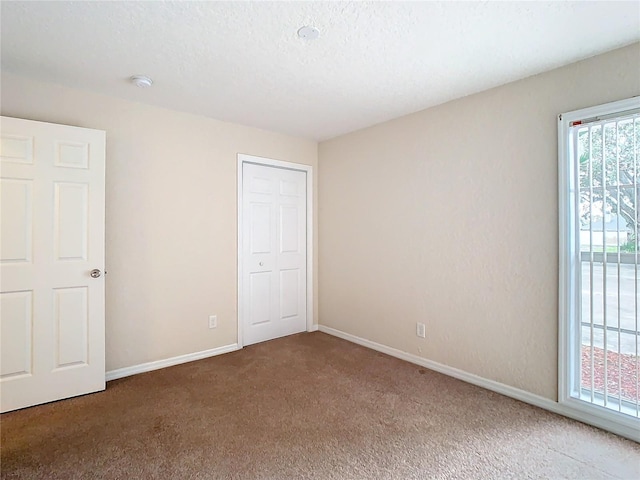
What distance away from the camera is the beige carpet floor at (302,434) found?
5.74 ft

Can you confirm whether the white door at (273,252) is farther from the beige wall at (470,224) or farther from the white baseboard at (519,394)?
the white baseboard at (519,394)

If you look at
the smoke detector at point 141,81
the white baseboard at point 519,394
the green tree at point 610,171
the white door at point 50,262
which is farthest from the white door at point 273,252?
the green tree at point 610,171

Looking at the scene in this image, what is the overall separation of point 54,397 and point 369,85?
10.7ft

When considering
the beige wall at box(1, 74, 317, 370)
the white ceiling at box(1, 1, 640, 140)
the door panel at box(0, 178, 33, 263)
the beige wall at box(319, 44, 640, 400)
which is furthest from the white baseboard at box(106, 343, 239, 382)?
the white ceiling at box(1, 1, 640, 140)

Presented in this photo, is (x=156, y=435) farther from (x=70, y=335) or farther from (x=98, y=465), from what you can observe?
(x=70, y=335)

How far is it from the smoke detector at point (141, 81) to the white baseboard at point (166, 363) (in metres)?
2.33

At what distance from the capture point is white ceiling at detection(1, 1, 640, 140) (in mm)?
1749

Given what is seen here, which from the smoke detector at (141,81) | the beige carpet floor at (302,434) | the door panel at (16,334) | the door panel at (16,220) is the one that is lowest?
the beige carpet floor at (302,434)

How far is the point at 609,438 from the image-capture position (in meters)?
2.00

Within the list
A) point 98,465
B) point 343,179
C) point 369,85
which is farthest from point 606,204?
point 98,465

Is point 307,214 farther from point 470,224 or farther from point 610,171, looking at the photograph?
point 610,171

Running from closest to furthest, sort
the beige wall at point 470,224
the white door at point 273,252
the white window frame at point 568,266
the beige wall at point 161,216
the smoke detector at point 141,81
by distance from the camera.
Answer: the white window frame at point 568,266 → the beige wall at point 470,224 → the smoke detector at point 141,81 → the beige wall at point 161,216 → the white door at point 273,252

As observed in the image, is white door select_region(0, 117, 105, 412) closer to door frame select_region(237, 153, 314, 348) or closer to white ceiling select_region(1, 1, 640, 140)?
white ceiling select_region(1, 1, 640, 140)

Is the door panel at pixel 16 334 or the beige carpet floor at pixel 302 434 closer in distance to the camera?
the beige carpet floor at pixel 302 434
